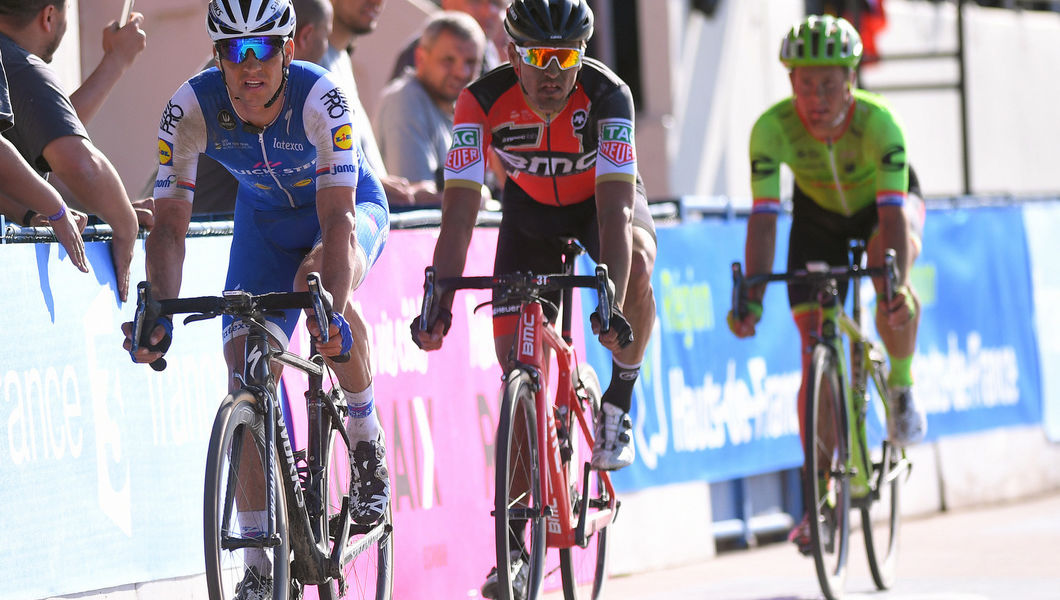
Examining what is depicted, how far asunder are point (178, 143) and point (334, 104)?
0.52 m

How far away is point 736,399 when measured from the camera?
9.74 m

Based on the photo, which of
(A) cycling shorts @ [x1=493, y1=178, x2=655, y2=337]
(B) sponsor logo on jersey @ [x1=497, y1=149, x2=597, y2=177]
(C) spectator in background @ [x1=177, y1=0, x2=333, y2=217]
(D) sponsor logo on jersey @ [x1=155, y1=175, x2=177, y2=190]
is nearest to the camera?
(D) sponsor logo on jersey @ [x1=155, y1=175, x2=177, y2=190]

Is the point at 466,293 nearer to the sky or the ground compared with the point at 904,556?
nearer to the sky

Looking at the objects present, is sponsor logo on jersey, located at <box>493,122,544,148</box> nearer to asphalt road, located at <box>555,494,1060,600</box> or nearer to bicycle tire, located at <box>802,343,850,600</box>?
bicycle tire, located at <box>802,343,850,600</box>

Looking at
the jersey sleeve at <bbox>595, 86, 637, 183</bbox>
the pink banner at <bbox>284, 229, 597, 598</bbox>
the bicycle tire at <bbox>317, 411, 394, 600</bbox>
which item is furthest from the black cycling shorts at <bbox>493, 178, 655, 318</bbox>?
the bicycle tire at <bbox>317, 411, 394, 600</bbox>

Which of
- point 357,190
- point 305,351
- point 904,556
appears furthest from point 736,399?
point 357,190

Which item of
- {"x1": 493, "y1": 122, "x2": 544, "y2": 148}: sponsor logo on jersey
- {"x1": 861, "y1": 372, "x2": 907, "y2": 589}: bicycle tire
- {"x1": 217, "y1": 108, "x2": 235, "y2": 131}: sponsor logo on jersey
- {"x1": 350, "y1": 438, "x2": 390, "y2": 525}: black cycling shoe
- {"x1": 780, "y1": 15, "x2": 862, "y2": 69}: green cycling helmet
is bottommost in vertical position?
{"x1": 861, "y1": 372, "x2": 907, "y2": 589}: bicycle tire

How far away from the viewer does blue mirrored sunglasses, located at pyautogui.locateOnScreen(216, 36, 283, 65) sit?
5.28 metres

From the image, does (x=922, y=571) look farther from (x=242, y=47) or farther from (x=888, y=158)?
(x=242, y=47)

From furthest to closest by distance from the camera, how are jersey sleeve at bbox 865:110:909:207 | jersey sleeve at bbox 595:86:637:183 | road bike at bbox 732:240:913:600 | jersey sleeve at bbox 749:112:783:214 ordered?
jersey sleeve at bbox 749:112:783:214, jersey sleeve at bbox 865:110:909:207, road bike at bbox 732:240:913:600, jersey sleeve at bbox 595:86:637:183

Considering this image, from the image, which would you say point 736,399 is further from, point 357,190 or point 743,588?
point 357,190

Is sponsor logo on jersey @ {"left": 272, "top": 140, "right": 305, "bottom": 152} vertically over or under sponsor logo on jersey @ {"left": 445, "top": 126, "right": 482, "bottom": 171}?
under

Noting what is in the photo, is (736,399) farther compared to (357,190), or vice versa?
(736,399)

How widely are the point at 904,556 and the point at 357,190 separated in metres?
4.67
